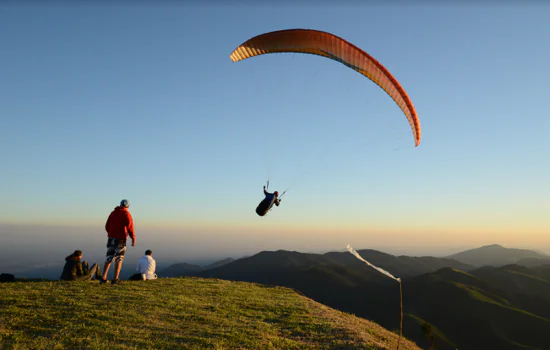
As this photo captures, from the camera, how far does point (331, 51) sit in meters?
13.4

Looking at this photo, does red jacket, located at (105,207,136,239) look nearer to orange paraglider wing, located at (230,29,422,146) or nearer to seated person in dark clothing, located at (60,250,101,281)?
seated person in dark clothing, located at (60,250,101,281)

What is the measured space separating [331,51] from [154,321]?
38.7 ft

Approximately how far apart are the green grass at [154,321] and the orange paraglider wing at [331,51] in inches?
385

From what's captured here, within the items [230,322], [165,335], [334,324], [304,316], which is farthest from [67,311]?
[334,324]

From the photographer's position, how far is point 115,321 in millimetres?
8898

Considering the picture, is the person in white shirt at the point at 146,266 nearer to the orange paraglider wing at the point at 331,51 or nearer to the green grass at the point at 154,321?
the green grass at the point at 154,321

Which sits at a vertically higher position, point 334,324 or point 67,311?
point 67,311

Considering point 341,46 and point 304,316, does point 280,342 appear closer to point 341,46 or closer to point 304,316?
point 304,316

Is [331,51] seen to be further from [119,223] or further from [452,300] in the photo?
[452,300]

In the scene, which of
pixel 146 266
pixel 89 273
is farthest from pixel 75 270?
pixel 146 266

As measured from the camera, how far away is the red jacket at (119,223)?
12836 mm

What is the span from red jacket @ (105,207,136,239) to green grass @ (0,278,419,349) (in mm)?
2066

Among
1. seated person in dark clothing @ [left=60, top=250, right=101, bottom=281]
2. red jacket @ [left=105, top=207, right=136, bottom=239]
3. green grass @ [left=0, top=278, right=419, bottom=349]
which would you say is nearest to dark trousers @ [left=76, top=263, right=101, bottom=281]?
seated person in dark clothing @ [left=60, top=250, right=101, bottom=281]

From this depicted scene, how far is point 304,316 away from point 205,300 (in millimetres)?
3962
